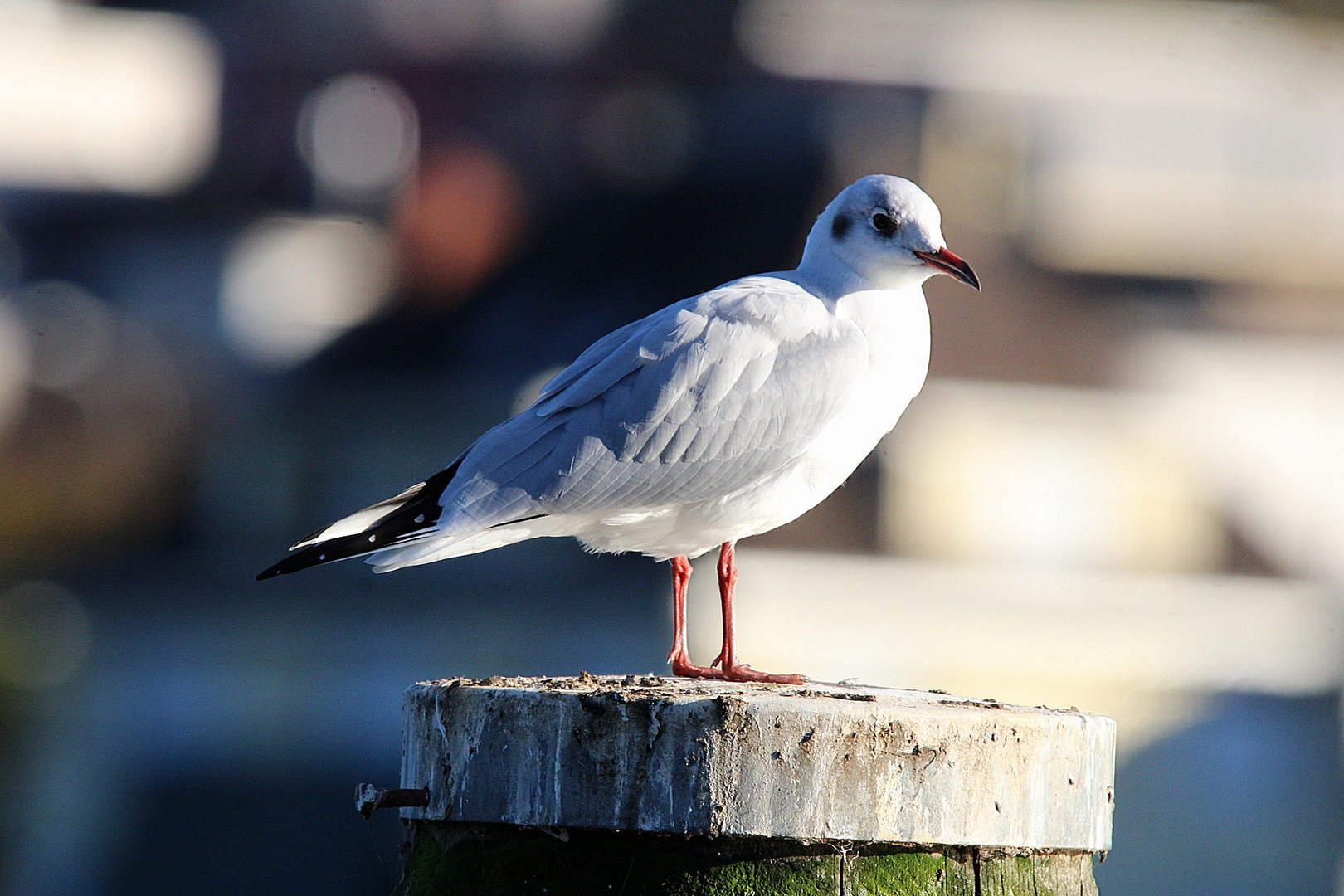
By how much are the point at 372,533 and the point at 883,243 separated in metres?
1.34

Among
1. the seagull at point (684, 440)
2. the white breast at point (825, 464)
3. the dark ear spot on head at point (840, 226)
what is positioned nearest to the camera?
the seagull at point (684, 440)

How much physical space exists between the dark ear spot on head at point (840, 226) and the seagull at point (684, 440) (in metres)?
0.23

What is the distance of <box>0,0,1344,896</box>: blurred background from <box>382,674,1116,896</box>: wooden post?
9292 millimetres

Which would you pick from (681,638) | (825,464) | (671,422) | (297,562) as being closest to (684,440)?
(671,422)

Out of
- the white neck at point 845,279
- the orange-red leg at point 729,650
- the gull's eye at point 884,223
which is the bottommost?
the orange-red leg at point 729,650

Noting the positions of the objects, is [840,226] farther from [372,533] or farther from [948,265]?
[372,533]

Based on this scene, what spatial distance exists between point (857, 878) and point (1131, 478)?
55.1 ft

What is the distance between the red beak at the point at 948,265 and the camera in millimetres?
4094

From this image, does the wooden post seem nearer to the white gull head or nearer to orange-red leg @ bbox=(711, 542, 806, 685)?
orange-red leg @ bbox=(711, 542, 806, 685)

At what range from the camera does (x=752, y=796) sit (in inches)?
104

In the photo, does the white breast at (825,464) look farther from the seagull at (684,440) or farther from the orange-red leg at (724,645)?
the orange-red leg at (724,645)

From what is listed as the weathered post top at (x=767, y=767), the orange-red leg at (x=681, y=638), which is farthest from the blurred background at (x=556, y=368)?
the weathered post top at (x=767, y=767)

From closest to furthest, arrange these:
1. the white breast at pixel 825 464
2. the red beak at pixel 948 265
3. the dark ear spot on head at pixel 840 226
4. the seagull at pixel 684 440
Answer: the seagull at pixel 684 440 < the white breast at pixel 825 464 < the red beak at pixel 948 265 < the dark ear spot on head at pixel 840 226

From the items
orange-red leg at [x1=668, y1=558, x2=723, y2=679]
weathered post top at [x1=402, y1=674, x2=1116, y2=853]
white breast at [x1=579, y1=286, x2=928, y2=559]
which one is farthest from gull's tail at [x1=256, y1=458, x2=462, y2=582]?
weathered post top at [x1=402, y1=674, x2=1116, y2=853]
